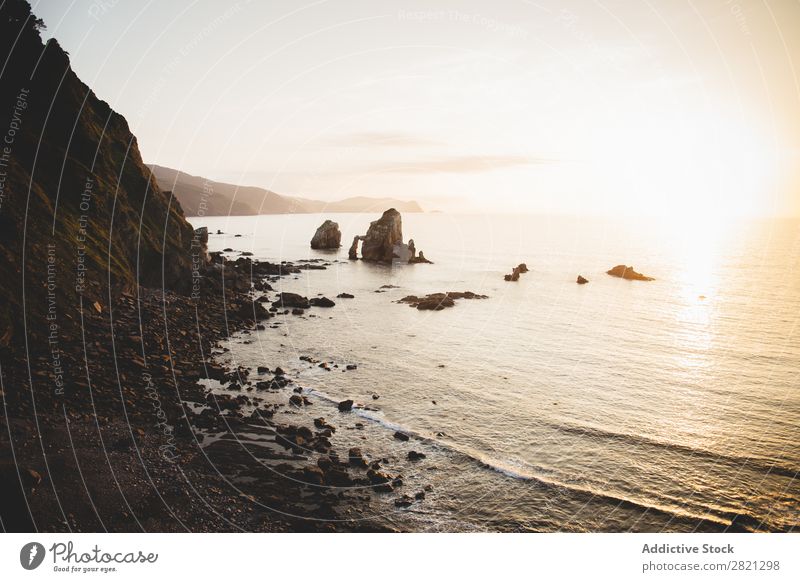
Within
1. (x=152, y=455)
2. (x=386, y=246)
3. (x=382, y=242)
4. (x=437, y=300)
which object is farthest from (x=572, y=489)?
(x=382, y=242)

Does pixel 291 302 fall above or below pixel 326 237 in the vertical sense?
below

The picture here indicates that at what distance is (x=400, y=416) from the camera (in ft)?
65.2

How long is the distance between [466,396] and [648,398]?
1029 centimetres

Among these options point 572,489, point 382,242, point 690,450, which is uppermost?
point 382,242

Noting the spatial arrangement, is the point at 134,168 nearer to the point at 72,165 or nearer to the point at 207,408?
the point at 72,165

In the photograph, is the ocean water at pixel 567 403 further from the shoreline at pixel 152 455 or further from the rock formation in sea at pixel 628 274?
the rock formation in sea at pixel 628 274

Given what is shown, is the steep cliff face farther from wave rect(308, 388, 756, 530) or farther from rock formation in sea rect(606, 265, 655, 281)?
rock formation in sea rect(606, 265, 655, 281)

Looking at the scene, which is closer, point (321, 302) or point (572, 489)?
point (572, 489)

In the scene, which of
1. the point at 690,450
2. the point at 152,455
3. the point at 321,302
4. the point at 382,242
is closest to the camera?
the point at 152,455

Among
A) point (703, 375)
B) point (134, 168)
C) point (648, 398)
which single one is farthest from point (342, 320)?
point (703, 375)

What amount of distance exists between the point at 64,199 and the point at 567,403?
99.8 ft

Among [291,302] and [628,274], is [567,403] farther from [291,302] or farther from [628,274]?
[628,274]

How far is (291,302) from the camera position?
43.4m

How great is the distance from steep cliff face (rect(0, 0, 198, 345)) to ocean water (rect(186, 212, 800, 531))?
30.0ft
